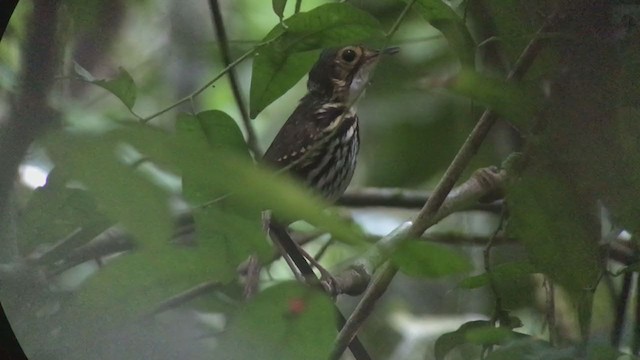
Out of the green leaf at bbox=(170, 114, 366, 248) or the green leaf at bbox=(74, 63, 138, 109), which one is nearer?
the green leaf at bbox=(170, 114, 366, 248)

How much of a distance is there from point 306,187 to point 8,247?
205mm

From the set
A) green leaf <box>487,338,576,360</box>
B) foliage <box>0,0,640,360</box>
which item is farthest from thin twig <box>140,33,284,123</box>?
green leaf <box>487,338,576,360</box>

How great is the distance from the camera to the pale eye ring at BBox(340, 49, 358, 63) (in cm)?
46

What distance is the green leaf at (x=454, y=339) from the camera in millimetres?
444

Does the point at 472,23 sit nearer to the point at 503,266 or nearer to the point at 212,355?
the point at 503,266

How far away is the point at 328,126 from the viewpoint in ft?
1.50

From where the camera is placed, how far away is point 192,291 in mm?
458

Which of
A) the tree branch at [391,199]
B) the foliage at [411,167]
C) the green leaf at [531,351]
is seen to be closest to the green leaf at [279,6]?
the foliage at [411,167]

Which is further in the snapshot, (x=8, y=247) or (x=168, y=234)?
(x=8, y=247)

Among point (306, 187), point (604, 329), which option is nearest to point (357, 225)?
point (306, 187)

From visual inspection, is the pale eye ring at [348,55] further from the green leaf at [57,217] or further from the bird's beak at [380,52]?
the green leaf at [57,217]

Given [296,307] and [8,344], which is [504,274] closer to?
[296,307]

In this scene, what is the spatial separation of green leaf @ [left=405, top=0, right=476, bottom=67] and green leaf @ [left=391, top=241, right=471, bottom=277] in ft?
0.36

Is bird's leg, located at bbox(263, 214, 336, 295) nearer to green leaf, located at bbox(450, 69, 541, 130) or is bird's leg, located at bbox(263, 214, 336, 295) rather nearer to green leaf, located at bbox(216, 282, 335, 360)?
green leaf, located at bbox(216, 282, 335, 360)
